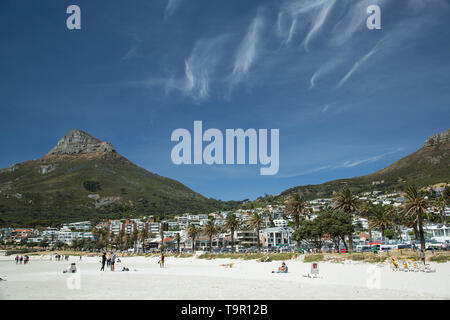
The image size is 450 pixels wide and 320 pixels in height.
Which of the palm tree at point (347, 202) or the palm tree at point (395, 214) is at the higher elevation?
the palm tree at point (347, 202)

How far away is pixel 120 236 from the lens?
12838 centimetres

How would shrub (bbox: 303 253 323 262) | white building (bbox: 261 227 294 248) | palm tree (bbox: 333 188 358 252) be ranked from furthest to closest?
white building (bbox: 261 227 294 248) → palm tree (bbox: 333 188 358 252) → shrub (bbox: 303 253 323 262)

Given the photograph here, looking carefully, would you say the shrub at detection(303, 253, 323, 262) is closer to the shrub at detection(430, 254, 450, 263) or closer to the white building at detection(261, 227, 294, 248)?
the shrub at detection(430, 254, 450, 263)

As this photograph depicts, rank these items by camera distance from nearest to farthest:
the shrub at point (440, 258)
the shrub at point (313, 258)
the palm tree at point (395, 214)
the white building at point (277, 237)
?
the shrub at point (440, 258) → the shrub at point (313, 258) → the palm tree at point (395, 214) → the white building at point (277, 237)

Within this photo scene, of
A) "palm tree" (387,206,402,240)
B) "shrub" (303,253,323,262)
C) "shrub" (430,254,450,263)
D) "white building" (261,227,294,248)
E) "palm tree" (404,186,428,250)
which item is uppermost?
"palm tree" (404,186,428,250)

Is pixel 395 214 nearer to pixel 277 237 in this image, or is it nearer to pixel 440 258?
pixel 277 237

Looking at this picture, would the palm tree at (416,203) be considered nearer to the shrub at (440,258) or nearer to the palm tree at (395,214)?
the shrub at (440,258)

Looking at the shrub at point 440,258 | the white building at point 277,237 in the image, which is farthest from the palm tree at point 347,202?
the white building at point 277,237

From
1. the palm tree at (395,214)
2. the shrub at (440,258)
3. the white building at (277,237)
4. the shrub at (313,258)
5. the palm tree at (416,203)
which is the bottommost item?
the white building at (277,237)

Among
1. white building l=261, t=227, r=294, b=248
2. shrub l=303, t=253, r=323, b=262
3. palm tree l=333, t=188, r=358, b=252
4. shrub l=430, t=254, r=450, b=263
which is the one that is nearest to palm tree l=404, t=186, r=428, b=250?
palm tree l=333, t=188, r=358, b=252

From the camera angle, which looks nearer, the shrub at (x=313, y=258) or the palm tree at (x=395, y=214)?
the shrub at (x=313, y=258)

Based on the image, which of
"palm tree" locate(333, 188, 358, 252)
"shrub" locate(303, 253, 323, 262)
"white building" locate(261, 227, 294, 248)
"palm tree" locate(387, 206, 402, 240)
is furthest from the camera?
"white building" locate(261, 227, 294, 248)
